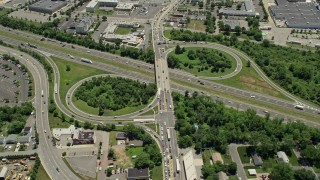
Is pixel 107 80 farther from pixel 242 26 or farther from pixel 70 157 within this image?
pixel 242 26

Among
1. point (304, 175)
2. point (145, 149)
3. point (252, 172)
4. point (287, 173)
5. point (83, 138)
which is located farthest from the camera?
point (83, 138)

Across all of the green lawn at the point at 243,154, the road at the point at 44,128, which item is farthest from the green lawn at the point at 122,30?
the green lawn at the point at 243,154

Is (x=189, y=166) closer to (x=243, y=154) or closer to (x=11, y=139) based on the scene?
(x=243, y=154)

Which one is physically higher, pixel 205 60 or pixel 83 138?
pixel 205 60

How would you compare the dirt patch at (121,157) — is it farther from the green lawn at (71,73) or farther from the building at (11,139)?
the green lawn at (71,73)

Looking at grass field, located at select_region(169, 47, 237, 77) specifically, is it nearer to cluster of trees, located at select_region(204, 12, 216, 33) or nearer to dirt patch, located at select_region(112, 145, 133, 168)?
cluster of trees, located at select_region(204, 12, 216, 33)

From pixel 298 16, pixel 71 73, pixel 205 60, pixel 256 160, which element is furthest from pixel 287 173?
pixel 298 16
